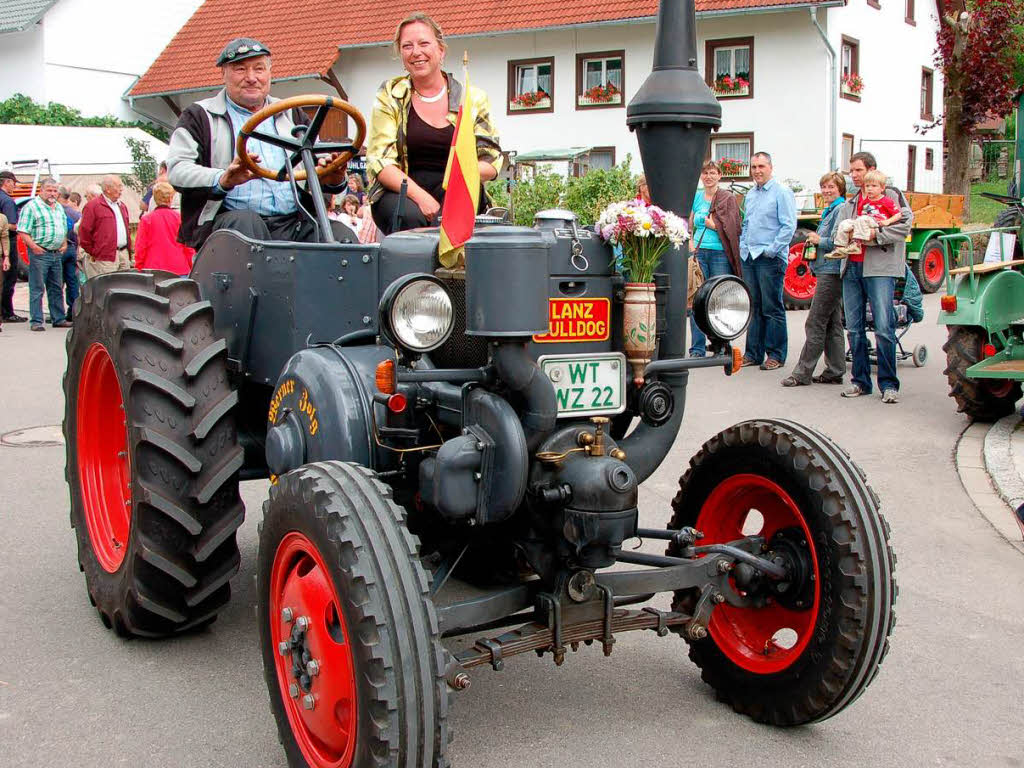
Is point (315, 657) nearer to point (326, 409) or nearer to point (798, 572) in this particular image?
point (326, 409)

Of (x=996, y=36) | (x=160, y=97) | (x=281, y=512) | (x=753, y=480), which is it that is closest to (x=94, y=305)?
(x=281, y=512)

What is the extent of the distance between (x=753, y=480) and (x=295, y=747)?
1.66m

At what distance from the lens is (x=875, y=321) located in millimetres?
9344

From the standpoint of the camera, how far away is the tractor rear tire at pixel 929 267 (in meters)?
18.3

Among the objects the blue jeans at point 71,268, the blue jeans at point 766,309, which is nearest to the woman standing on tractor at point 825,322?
the blue jeans at point 766,309

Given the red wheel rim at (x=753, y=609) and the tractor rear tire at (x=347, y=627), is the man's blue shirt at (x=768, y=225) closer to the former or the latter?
the red wheel rim at (x=753, y=609)

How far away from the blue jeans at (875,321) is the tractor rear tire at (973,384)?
0.71 metres

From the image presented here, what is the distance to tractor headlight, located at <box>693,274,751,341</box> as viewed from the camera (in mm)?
3436

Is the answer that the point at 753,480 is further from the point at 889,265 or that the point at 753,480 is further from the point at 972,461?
the point at 889,265

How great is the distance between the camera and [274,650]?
10.5 ft

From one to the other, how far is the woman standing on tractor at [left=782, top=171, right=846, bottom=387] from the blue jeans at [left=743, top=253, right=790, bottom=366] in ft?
1.91

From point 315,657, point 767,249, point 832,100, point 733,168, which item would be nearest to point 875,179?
point 767,249

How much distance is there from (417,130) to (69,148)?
23.8 metres

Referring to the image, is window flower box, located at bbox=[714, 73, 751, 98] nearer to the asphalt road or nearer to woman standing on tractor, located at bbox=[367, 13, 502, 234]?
the asphalt road
